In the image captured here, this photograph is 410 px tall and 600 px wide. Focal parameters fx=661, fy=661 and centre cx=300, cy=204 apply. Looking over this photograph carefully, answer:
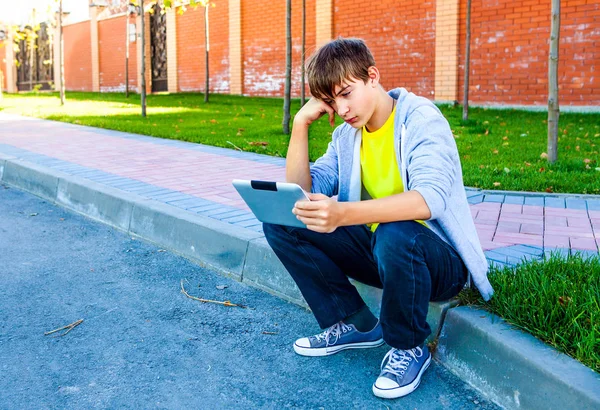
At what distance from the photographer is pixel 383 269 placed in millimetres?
2445

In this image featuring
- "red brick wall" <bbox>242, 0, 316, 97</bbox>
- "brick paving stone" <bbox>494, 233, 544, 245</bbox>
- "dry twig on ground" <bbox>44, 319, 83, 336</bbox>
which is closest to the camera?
"dry twig on ground" <bbox>44, 319, 83, 336</bbox>

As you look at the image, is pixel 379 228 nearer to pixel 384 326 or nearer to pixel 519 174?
pixel 384 326

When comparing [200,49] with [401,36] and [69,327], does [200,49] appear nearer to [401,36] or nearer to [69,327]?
[401,36]

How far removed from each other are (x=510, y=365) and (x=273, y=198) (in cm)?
105

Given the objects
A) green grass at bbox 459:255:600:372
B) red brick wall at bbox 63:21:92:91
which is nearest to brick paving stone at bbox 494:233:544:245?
green grass at bbox 459:255:600:372

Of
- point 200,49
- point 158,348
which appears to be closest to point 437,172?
point 158,348

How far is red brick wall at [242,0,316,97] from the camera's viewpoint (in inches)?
734

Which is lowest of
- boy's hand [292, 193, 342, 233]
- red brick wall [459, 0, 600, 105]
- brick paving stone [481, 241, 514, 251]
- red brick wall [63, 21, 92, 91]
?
brick paving stone [481, 241, 514, 251]

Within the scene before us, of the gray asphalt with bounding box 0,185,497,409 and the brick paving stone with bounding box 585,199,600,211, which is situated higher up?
the brick paving stone with bounding box 585,199,600,211

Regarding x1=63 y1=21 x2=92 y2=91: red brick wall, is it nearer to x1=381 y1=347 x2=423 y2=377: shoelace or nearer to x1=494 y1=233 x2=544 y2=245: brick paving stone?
x1=494 y1=233 x2=544 y2=245: brick paving stone

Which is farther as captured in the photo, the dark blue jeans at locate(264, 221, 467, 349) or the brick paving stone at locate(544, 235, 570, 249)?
the brick paving stone at locate(544, 235, 570, 249)

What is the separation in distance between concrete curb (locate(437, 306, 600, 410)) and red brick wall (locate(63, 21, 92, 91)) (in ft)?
95.1

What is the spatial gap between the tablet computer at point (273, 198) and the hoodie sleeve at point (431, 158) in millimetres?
435

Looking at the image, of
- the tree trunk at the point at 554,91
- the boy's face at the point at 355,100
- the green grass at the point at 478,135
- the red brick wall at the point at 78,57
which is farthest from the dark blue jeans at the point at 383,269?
the red brick wall at the point at 78,57
